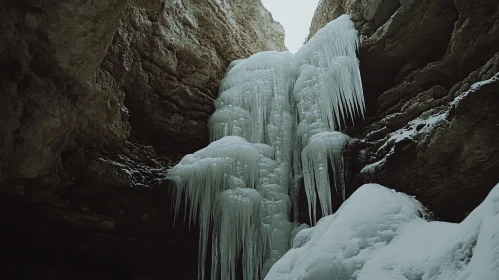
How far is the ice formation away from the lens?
249 centimetres

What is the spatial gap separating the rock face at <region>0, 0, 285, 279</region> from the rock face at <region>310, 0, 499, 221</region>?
3.10 meters

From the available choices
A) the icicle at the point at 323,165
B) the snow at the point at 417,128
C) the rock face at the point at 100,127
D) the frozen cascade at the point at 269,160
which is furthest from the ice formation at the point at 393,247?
the rock face at the point at 100,127

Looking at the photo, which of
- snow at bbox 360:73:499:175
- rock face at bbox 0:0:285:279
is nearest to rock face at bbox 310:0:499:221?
snow at bbox 360:73:499:175

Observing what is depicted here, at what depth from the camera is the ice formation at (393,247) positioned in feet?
8.18

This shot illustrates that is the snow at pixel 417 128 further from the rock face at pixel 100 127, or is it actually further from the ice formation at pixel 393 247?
the rock face at pixel 100 127

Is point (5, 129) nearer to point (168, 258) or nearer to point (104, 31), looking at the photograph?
point (104, 31)

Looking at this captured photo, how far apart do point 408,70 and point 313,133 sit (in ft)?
5.73

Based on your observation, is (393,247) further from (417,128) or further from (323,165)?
(323,165)

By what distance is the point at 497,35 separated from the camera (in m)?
4.81

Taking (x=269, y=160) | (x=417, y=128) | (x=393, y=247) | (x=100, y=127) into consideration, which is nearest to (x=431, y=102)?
(x=417, y=128)

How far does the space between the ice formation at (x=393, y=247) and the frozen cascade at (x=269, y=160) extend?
6.74 feet

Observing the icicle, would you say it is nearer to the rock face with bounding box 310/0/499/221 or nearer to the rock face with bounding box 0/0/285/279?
the rock face with bounding box 310/0/499/221

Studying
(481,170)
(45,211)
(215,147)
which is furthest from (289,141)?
(45,211)

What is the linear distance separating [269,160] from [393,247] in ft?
12.3
